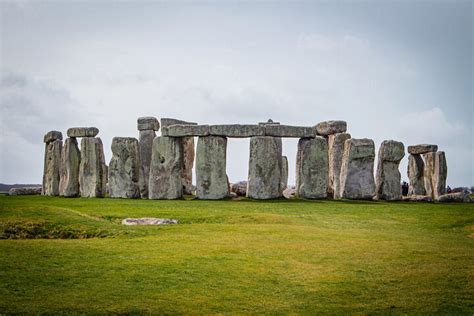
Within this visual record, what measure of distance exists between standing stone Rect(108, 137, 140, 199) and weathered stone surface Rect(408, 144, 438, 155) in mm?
14154

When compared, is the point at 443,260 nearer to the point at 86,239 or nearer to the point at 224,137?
the point at 86,239

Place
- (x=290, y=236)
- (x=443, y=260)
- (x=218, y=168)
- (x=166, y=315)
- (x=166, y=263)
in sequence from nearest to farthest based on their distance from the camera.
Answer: (x=166, y=315)
(x=166, y=263)
(x=443, y=260)
(x=290, y=236)
(x=218, y=168)

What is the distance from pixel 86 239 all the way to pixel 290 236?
16.0 ft

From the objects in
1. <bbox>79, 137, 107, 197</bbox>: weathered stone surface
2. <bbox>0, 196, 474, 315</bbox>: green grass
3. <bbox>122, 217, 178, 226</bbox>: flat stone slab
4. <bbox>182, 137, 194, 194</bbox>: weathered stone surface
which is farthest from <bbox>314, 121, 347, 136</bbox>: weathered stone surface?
<bbox>122, 217, 178, 226</bbox>: flat stone slab

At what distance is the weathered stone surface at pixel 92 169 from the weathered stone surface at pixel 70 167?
606 millimetres

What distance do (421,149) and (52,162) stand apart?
18.3m

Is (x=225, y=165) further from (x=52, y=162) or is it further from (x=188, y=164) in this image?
(x=52, y=162)

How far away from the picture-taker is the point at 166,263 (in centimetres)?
1316

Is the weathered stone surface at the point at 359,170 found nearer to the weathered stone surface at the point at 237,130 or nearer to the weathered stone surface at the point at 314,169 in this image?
the weathered stone surface at the point at 314,169

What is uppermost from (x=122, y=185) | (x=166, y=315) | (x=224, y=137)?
(x=224, y=137)

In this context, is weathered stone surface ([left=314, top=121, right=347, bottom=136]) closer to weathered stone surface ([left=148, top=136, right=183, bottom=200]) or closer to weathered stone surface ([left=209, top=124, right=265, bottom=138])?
weathered stone surface ([left=209, top=124, right=265, bottom=138])

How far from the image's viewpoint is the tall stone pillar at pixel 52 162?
110ft

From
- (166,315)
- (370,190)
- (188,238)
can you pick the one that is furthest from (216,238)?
(370,190)

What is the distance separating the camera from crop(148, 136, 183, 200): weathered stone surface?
29.9 m
